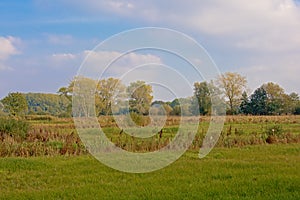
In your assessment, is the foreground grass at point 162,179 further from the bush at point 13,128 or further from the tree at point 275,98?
the tree at point 275,98

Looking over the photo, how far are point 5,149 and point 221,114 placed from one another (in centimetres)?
695

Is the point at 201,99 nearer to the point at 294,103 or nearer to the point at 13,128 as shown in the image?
the point at 13,128

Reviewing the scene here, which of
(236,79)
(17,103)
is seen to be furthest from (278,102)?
(17,103)

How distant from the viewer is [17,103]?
160 ft

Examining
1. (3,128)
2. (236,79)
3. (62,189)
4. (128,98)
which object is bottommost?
(62,189)

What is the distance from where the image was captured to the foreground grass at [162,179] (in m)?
6.74

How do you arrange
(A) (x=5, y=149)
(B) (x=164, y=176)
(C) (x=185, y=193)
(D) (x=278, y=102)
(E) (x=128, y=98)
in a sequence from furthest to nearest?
(D) (x=278, y=102) < (A) (x=5, y=149) < (E) (x=128, y=98) < (B) (x=164, y=176) < (C) (x=185, y=193)

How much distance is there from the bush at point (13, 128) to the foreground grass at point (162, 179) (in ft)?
19.5

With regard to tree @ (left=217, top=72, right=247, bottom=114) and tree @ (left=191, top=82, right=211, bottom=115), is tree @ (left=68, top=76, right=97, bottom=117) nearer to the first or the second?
tree @ (left=191, top=82, right=211, bottom=115)

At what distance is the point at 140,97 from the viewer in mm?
11719

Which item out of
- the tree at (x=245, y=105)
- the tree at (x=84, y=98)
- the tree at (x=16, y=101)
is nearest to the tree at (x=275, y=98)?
the tree at (x=245, y=105)

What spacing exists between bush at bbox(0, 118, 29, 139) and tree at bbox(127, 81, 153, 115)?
6512 millimetres

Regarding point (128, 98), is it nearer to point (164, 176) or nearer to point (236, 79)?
point (164, 176)

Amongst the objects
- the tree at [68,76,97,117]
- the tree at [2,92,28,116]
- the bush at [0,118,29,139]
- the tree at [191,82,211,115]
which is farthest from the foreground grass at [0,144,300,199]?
the tree at [2,92,28,116]
